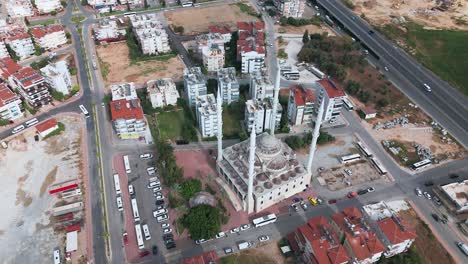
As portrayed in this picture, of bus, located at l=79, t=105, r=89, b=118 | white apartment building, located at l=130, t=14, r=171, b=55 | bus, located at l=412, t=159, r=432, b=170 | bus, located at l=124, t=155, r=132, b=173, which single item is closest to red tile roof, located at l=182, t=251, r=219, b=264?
bus, located at l=124, t=155, r=132, b=173

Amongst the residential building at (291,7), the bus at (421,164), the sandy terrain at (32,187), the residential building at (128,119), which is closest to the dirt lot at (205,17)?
the residential building at (291,7)

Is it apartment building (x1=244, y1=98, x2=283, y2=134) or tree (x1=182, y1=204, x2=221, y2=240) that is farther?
apartment building (x1=244, y1=98, x2=283, y2=134)

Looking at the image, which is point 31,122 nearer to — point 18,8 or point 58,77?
point 58,77

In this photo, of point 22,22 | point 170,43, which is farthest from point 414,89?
point 22,22

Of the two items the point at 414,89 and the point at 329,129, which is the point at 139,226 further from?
the point at 414,89

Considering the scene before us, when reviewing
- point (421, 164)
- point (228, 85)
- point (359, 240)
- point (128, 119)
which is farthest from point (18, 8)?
point (421, 164)

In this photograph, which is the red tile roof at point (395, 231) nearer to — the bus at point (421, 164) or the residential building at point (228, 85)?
the bus at point (421, 164)

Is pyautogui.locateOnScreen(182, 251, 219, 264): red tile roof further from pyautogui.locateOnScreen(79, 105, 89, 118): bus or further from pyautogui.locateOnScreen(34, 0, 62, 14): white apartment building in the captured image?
pyautogui.locateOnScreen(34, 0, 62, 14): white apartment building
